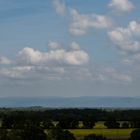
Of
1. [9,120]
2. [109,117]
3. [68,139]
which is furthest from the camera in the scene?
[109,117]

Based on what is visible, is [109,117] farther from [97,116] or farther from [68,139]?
[68,139]

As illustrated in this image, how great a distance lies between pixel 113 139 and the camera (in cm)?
6681

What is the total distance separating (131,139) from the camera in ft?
212

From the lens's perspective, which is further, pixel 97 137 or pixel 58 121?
pixel 58 121

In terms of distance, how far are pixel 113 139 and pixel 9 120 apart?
35243mm

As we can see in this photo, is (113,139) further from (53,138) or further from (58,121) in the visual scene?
(58,121)

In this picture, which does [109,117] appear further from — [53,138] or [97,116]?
[53,138]

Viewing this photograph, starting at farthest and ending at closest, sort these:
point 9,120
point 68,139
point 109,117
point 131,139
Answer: point 109,117 → point 9,120 → point 131,139 → point 68,139

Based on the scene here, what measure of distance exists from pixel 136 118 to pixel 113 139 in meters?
37.3

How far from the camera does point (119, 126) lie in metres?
99.9

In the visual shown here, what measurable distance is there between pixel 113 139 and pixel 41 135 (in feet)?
33.4

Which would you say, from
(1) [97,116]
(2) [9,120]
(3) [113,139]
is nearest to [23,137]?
(3) [113,139]

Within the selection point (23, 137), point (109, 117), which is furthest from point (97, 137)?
point (109, 117)

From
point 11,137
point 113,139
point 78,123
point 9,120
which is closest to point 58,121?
point 78,123
